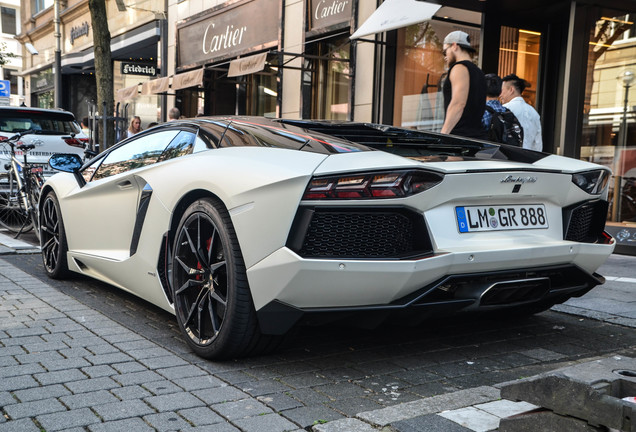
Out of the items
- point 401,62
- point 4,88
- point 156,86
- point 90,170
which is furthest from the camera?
point 4,88

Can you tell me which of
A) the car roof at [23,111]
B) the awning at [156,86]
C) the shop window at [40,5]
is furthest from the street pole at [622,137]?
the shop window at [40,5]

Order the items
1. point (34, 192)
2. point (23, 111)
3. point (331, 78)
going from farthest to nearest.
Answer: point (331, 78) < point (23, 111) < point (34, 192)

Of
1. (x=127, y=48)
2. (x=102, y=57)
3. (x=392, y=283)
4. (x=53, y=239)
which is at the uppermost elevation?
(x=127, y=48)

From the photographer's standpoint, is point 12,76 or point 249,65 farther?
point 12,76

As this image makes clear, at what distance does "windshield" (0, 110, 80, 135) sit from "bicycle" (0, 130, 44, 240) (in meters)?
1.32

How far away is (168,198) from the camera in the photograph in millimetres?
3682

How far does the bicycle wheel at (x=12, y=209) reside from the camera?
8.23 m

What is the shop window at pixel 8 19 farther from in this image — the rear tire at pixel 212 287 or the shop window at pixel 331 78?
the rear tire at pixel 212 287

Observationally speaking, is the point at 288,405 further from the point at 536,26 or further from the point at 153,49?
the point at 153,49

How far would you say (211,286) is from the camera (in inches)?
131

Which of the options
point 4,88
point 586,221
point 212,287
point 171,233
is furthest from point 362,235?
point 4,88

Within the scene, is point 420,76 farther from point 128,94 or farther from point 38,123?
point 128,94

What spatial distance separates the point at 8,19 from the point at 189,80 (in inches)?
1588

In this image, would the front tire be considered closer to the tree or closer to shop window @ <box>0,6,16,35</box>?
the tree
